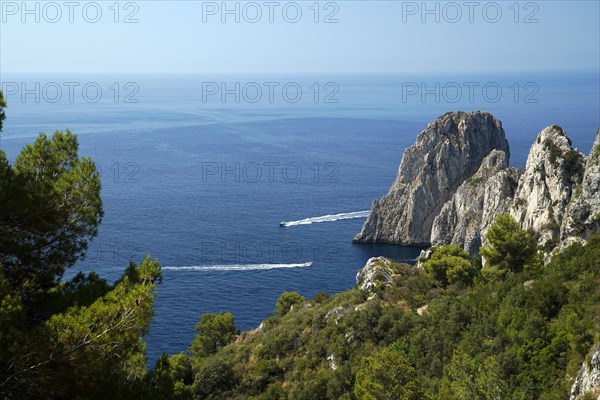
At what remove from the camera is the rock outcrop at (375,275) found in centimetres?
5275

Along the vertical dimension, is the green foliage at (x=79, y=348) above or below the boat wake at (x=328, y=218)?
above

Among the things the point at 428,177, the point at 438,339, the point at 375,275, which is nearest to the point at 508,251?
the point at 375,275

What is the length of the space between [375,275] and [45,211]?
132ft

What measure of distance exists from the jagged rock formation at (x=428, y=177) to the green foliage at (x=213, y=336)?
59.1 meters

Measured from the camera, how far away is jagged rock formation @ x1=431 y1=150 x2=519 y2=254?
330 feet

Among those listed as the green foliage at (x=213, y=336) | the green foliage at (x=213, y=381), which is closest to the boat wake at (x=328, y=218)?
the green foliage at (x=213, y=336)

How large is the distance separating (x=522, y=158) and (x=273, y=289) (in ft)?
386

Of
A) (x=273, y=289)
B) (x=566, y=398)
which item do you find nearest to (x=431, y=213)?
(x=273, y=289)

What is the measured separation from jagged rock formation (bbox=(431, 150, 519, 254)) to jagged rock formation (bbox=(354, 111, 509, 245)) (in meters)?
7.71

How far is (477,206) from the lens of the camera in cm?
11044

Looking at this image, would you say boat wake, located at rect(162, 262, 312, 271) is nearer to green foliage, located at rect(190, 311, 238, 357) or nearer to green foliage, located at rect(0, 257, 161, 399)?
green foliage, located at rect(190, 311, 238, 357)

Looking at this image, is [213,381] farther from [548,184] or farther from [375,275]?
[548,184]

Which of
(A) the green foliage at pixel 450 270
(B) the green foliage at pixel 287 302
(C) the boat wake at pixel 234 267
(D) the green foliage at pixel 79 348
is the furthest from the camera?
(C) the boat wake at pixel 234 267

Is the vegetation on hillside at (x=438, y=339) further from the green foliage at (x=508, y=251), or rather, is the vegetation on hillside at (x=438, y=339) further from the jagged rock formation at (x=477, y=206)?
the jagged rock formation at (x=477, y=206)
